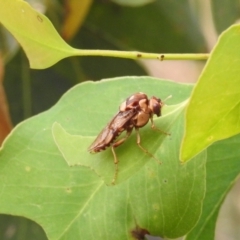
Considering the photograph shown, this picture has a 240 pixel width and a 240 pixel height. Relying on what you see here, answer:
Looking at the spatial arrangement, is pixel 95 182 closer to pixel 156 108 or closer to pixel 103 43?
pixel 156 108

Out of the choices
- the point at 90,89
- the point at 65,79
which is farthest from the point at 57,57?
the point at 65,79

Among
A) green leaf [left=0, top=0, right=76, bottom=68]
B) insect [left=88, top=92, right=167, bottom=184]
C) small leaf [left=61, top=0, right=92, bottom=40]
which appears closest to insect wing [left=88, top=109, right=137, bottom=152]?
insect [left=88, top=92, right=167, bottom=184]

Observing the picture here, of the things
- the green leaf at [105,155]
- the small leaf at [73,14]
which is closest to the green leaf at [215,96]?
the green leaf at [105,155]

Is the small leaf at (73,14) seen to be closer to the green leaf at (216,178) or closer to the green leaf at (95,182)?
the green leaf at (95,182)

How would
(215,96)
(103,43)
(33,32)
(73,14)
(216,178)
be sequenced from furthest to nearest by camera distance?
1. (103,43)
2. (73,14)
3. (216,178)
4. (33,32)
5. (215,96)

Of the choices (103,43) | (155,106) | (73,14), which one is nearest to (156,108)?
(155,106)

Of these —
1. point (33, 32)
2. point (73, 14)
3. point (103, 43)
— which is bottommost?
point (103, 43)
